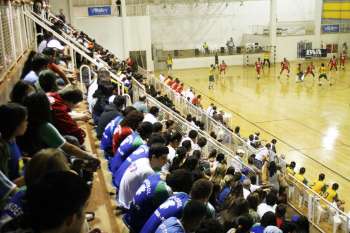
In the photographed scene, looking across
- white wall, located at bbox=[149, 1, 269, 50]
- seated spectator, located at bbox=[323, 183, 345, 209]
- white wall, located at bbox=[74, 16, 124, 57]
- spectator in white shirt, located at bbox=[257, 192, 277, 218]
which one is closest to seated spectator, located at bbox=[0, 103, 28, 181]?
spectator in white shirt, located at bbox=[257, 192, 277, 218]

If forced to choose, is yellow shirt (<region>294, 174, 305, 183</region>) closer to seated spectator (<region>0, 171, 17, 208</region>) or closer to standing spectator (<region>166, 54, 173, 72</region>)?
seated spectator (<region>0, 171, 17, 208</region>)

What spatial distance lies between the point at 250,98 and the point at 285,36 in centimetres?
1414

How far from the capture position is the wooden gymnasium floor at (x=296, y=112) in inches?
522

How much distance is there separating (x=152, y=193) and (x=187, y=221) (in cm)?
66

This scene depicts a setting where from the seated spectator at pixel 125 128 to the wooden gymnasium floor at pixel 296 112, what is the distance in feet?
21.4

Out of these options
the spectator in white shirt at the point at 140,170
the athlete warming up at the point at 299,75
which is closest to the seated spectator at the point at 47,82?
the spectator in white shirt at the point at 140,170

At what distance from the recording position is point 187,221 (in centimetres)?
320

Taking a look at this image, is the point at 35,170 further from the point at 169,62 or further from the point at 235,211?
the point at 169,62

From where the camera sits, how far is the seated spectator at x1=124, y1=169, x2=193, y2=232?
3.77m

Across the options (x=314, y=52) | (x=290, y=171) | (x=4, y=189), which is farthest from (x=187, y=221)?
(x=314, y=52)

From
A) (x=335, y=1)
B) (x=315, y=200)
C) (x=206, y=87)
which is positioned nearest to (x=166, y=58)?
(x=206, y=87)

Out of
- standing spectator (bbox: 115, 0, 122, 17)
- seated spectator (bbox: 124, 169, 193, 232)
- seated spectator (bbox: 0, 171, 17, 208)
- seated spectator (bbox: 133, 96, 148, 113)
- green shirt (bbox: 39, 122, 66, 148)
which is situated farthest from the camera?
standing spectator (bbox: 115, 0, 122, 17)

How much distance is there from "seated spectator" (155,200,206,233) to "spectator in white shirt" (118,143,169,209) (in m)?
1.06

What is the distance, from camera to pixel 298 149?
1426cm
